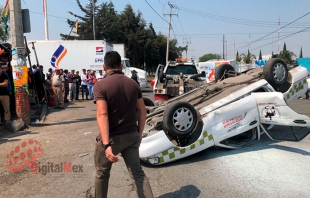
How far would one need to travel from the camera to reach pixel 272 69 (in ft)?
20.2

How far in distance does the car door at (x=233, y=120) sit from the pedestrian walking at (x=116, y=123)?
88.9 inches

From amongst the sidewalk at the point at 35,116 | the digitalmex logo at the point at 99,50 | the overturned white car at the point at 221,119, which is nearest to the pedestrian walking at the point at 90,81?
the digitalmex logo at the point at 99,50

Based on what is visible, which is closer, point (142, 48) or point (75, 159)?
point (75, 159)

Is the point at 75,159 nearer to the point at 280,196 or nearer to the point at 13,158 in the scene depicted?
the point at 13,158

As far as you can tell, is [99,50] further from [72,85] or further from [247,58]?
[247,58]

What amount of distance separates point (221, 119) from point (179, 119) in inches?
31.1

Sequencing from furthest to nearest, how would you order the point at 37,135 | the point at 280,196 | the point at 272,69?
the point at 37,135
the point at 272,69
the point at 280,196

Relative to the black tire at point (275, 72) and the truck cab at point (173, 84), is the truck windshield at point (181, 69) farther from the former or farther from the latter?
the black tire at point (275, 72)

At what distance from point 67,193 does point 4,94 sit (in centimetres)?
574

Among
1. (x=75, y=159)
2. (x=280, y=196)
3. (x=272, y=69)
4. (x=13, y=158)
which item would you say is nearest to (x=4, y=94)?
(x=13, y=158)

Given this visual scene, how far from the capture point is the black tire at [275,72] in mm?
6125

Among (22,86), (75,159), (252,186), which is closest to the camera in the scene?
(252,186)

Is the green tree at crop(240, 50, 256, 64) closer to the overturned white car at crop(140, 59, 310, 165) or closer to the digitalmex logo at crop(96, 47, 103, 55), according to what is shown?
the digitalmex logo at crop(96, 47, 103, 55)

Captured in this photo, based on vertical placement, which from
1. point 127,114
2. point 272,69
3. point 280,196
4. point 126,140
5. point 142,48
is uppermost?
point 142,48
